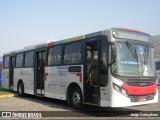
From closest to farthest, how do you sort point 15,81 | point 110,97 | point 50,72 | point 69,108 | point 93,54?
1. point 110,97
2. point 93,54
3. point 69,108
4. point 50,72
5. point 15,81

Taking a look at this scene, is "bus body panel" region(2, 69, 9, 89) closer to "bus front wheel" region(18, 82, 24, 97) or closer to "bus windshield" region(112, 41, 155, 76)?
"bus front wheel" region(18, 82, 24, 97)

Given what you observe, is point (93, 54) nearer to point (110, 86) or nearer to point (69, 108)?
point (110, 86)

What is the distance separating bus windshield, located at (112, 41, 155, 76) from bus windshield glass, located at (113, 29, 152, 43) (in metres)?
0.26

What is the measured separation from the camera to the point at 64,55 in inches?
534

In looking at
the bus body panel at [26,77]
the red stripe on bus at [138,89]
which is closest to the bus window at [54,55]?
the bus body panel at [26,77]

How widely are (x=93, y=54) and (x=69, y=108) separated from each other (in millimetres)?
2788

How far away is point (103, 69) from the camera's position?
10.7 meters

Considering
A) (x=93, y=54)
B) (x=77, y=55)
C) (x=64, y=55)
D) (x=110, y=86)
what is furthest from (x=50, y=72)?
(x=110, y=86)

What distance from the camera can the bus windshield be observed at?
34.7 feet

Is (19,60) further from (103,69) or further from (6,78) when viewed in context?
(103,69)

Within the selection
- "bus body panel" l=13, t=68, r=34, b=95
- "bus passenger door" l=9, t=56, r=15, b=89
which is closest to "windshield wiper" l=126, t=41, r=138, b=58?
"bus body panel" l=13, t=68, r=34, b=95

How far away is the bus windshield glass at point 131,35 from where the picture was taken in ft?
35.6

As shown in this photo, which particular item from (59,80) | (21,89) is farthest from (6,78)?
(59,80)

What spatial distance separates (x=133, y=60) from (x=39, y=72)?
6742 millimetres
